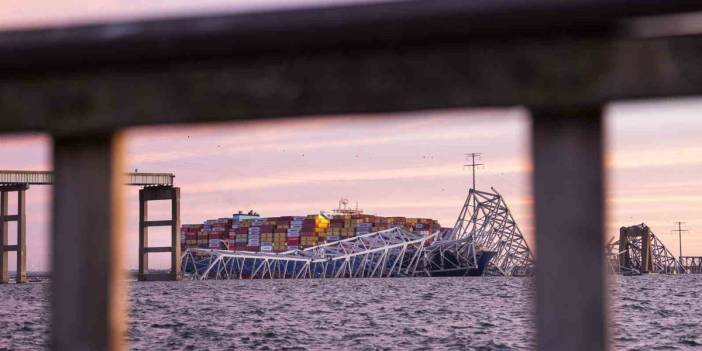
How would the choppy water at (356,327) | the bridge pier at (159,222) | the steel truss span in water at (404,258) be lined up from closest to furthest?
the choppy water at (356,327)
the bridge pier at (159,222)
the steel truss span in water at (404,258)

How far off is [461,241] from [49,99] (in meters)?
129

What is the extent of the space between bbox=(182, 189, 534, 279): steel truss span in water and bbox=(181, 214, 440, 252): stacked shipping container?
942 inches

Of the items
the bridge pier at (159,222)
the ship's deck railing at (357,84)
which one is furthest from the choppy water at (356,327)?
the bridge pier at (159,222)

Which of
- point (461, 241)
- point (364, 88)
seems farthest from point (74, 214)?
point (461, 241)

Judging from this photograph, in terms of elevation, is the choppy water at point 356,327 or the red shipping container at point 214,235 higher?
the red shipping container at point 214,235

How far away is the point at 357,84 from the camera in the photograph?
1.69 m

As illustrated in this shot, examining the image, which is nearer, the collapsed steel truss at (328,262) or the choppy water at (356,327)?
the choppy water at (356,327)

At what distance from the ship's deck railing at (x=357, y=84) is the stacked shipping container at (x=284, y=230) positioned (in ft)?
545

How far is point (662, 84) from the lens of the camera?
1562 millimetres

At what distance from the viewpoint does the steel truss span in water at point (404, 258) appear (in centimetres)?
12825

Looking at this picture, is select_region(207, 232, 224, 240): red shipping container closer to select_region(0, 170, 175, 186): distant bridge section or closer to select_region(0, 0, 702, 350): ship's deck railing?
select_region(0, 170, 175, 186): distant bridge section

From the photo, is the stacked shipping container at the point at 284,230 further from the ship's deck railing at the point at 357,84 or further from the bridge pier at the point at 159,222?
the ship's deck railing at the point at 357,84

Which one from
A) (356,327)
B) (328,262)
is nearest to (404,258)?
(328,262)

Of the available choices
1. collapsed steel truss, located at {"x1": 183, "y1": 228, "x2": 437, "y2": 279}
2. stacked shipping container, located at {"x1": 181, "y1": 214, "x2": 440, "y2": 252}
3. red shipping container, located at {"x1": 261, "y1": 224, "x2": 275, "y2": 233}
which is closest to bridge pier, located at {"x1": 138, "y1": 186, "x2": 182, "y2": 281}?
collapsed steel truss, located at {"x1": 183, "y1": 228, "x2": 437, "y2": 279}
